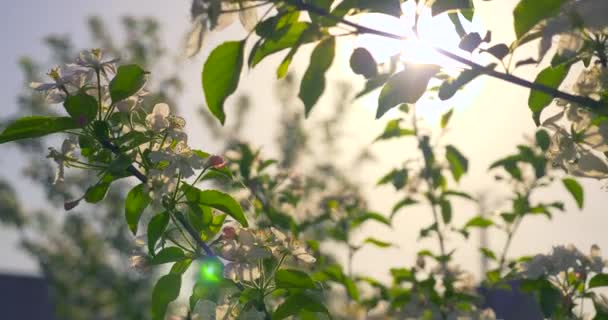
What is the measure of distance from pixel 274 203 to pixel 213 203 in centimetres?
134

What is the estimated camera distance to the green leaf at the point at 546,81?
0.93m

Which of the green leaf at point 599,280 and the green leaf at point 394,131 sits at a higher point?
the green leaf at point 394,131

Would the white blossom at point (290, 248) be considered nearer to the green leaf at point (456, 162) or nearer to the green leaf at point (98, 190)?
the green leaf at point (98, 190)

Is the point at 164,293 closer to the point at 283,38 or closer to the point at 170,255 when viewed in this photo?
the point at 170,255

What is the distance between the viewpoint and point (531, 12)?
0.80 m

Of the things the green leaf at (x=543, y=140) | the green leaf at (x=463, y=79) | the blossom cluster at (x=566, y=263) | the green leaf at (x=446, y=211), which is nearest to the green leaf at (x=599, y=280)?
the blossom cluster at (x=566, y=263)

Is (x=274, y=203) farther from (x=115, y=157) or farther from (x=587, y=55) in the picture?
(x=587, y=55)

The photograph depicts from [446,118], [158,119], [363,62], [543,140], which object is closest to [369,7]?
[363,62]

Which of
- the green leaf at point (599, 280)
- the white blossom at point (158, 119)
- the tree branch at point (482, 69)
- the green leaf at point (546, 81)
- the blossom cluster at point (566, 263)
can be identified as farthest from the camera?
the blossom cluster at point (566, 263)

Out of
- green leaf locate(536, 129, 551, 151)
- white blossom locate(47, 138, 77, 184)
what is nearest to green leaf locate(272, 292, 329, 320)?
white blossom locate(47, 138, 77, 184)

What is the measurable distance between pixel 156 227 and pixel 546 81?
54 centimetres

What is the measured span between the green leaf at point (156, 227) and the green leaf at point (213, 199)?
0.15 feet

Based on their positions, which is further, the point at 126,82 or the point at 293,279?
the point at 293,279

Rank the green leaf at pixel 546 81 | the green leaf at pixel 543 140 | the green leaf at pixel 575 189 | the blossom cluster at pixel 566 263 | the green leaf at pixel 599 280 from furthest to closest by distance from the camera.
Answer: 1. the green leaf at pixel 575 189
2. the green leaf at pixel 543 140
3. the blossom cluster at pixel 566 263
4. the green leaf at pixel 599 280
5. the green leaf at pixel 546 81
